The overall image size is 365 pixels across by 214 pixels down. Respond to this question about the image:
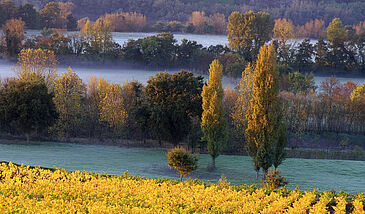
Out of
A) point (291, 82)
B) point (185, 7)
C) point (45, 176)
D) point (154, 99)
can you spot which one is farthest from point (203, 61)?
point (45, 176)

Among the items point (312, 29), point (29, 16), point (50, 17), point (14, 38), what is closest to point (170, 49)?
point (14, 38)

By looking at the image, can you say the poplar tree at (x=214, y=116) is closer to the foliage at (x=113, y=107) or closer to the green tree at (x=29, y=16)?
the foliage at (x=113, y=107)

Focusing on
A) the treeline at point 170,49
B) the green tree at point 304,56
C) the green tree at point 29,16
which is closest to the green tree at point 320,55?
the treeline at point 170,49

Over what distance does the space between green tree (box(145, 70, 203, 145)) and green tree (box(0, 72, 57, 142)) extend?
993cm

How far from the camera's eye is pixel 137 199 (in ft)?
59.0

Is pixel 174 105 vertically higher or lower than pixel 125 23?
lower

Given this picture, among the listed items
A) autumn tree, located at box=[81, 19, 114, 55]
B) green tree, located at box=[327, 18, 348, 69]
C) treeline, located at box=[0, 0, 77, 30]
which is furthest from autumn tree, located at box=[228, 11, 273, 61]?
treeline, located at box=[0, 0, 77, 30]

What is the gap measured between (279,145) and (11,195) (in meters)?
19.7

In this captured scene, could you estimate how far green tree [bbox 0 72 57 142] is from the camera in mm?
42969

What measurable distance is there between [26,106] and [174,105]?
13595mm

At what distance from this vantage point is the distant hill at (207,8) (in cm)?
12575

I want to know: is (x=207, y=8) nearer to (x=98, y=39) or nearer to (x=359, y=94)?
(x=98, y=39)

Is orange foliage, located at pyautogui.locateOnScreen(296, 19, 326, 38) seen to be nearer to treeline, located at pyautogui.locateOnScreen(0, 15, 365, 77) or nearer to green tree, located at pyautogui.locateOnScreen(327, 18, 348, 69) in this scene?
green tree, located at pyautogui.locateOnScreen(327, 18, 348, 69)

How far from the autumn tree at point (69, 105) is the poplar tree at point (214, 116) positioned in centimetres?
1641
